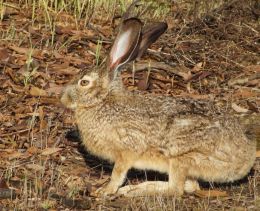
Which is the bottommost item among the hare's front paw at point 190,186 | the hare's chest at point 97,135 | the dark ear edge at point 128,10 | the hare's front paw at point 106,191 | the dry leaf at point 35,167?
the hare's front paw at point 106,191

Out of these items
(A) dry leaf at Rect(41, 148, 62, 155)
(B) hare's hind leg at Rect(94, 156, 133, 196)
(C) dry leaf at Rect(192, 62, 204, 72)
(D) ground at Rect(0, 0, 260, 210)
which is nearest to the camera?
(D) ground at Rect(0, 0, 260, 210)

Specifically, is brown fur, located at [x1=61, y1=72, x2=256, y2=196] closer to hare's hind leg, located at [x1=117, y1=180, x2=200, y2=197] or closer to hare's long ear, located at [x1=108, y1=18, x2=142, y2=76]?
hare's hind leg, located at [x1=117, y1=180, x2=200, y2=197]

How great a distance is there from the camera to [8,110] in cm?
790

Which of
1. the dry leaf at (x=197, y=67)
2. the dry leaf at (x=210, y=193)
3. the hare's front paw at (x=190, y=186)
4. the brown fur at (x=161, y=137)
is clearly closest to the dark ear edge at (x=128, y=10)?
the brown fur at (x=161, y=137)

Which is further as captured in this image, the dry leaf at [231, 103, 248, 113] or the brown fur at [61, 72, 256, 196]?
the dry leaf at [231, 103, 248, 113]

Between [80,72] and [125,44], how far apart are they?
0.51m

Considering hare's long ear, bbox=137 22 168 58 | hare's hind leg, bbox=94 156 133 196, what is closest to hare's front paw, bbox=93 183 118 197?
hare's hind leg, bbox=94 156 133 196

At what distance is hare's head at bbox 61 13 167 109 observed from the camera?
22.7ft

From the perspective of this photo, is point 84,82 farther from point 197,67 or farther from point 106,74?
point 197,67

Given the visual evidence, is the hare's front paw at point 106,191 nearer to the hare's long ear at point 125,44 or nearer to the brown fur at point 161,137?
the brown fur at point 161,137

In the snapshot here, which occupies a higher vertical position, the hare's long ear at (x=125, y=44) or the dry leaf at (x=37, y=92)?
the hare's long ear at (x=125, y=44)

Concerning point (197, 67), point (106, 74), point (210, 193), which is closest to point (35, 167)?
point (106, 74)

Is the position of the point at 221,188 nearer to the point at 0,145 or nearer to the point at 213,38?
the point at 0,145

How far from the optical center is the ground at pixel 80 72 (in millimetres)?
6676
